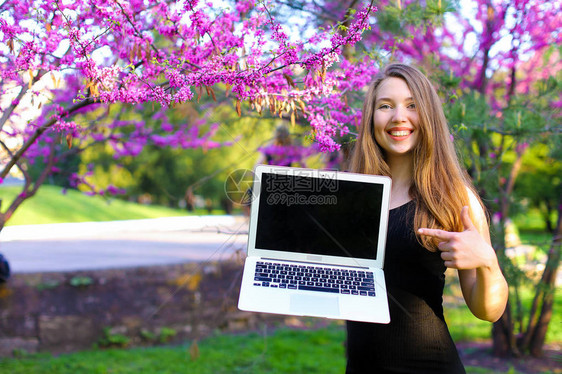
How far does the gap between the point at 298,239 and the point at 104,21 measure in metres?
1.21

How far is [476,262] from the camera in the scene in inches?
48.3

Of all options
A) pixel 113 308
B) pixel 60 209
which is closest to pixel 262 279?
pixel 113 308

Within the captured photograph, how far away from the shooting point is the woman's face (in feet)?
4.94

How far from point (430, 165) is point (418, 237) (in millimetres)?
261

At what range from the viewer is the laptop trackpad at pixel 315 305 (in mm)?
1235

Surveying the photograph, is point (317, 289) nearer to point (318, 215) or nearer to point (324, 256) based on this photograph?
point (324, 256)

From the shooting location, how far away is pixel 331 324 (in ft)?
17.6

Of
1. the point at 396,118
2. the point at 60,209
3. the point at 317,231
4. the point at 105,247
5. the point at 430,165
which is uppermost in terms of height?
the point at 396,118

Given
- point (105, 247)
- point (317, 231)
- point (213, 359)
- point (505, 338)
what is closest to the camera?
point (317, 231)

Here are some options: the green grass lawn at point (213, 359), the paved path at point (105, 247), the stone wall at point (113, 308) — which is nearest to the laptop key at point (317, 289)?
the paved path at point (105, 247)

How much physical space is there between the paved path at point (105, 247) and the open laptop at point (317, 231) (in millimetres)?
1292

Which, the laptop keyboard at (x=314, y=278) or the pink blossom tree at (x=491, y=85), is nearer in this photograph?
the laptop keyboard at (x=314, y=278)

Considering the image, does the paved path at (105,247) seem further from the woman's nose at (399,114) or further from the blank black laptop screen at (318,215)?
the woman's nose at (399,114)

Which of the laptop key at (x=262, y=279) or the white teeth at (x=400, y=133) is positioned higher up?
the white teeth at (x=400, y=133)
